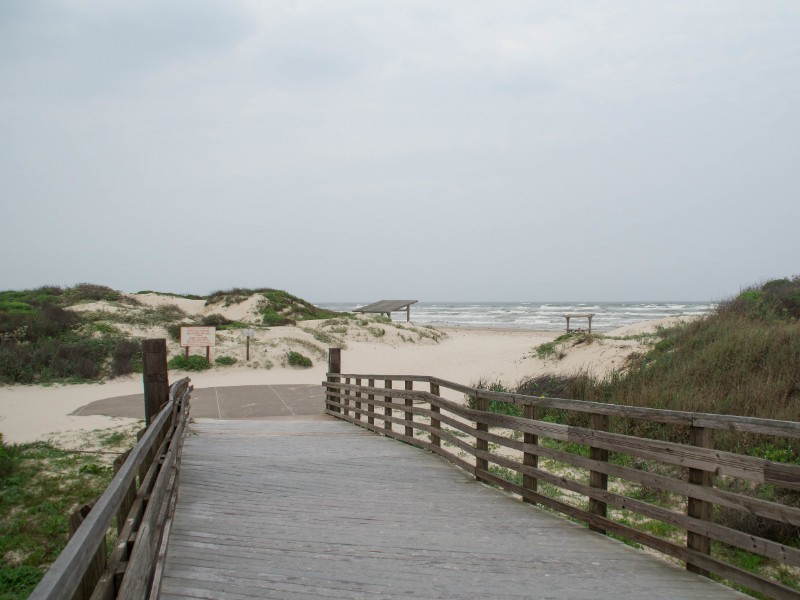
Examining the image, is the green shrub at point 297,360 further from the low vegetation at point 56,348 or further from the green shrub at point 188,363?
the low vegetation at point 56,348

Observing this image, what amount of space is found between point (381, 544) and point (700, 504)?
2167 mm

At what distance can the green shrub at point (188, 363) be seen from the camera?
1966cm

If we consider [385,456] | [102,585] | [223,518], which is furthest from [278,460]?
[102,585]

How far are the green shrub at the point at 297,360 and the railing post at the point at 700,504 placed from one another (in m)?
18.3

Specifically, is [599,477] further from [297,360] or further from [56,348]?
[56,348]

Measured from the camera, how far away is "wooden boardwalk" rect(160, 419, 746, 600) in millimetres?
3555

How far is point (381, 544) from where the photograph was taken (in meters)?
4.29

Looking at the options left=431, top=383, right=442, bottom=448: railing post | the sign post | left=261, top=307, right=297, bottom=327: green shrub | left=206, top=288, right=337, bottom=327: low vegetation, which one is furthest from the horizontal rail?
left=206, top=288, right=337, bottom=327: low vegetation

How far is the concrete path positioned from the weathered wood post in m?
5.43

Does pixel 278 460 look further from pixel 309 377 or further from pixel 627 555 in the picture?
pixel 309 377

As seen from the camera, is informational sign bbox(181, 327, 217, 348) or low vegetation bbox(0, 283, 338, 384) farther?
informational sign bbox(181, 327, 217, 348)

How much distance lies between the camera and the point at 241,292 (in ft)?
125

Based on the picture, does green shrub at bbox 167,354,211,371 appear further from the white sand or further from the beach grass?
the beach grass

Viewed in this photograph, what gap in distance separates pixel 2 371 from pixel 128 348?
3595 millimetres
